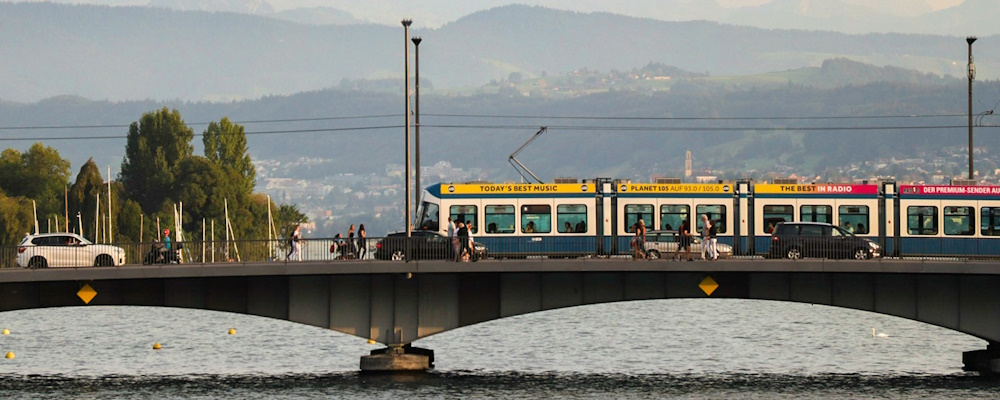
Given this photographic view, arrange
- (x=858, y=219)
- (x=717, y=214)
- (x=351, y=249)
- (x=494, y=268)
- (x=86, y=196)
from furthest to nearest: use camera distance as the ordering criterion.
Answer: (x=86, y=196) → (x=717, y=214) → (x=858, y=219) → (x=351, y=249) → (x=494, y=268)

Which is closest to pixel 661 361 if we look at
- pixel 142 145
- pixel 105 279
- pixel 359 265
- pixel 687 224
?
pixel 687 224

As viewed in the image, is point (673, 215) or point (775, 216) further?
point (673, 215)

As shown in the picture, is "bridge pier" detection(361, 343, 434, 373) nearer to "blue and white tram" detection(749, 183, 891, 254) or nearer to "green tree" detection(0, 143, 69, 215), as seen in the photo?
"blue and white tram" detection(749, 183, 891, 254)

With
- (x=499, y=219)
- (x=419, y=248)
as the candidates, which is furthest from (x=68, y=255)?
(x=499, y=219)

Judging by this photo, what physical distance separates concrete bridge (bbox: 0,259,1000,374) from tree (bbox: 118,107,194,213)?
366ft

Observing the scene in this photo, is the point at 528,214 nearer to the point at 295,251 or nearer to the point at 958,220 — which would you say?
the point at 295,251

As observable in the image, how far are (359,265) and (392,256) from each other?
10.1ft

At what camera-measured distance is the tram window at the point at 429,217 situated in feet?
214

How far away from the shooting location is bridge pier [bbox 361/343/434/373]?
56.0 metres

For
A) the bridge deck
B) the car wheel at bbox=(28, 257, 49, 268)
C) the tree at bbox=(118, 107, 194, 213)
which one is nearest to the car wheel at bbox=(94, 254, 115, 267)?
the car wheel at bbox=(28, 257, 49, 268)

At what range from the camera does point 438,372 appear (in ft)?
196

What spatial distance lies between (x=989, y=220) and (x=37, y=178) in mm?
Result: 117359

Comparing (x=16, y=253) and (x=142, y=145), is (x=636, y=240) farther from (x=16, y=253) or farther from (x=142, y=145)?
(x=142, y=145)

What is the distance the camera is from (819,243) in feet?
185
